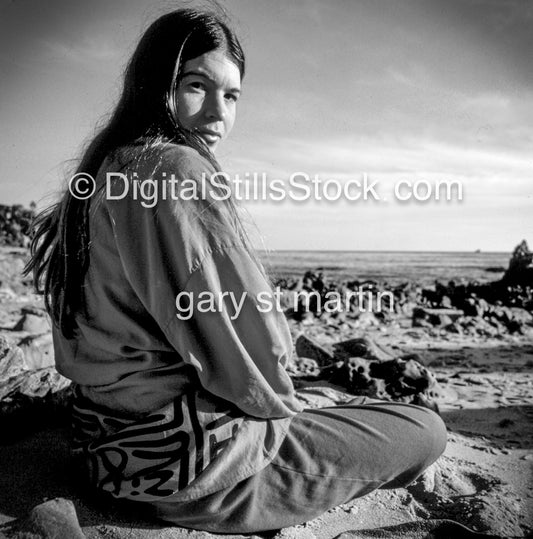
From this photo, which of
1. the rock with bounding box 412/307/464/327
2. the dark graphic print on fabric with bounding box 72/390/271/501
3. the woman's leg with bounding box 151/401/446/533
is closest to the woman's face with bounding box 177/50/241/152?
the dark graphic print on fabric with bounding box 72/390/271/501

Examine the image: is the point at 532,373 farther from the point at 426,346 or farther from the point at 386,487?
the point at 386,487

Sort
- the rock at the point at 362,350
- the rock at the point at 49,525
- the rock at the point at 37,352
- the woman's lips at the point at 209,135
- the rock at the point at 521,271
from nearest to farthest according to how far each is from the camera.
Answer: the rock at the point at 49,525 < the woman's lips at the point at 209,135 < the rock at the point at 37,352 < the rock at the point at 362,350 < the rock at the point at 521,271

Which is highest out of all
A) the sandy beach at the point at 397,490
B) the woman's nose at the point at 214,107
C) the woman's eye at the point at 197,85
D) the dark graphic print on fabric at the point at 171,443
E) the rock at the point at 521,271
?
the woman's eye at the point at 197,85

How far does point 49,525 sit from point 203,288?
0.68m

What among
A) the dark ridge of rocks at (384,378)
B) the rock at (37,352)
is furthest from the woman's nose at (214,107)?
the rock at (37,352)

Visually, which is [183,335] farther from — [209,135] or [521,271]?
[521,271]

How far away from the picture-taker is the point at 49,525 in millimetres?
1207

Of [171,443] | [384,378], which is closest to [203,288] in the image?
[171,443]

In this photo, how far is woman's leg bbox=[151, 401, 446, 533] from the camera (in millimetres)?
1375

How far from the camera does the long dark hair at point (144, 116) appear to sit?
139cm

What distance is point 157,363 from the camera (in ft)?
4.31

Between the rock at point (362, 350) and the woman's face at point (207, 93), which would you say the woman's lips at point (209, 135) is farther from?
the rock at point (362, 350)

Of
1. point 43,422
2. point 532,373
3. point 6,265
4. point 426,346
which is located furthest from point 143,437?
point 6,265

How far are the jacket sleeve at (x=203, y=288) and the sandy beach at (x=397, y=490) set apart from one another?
0.52m
